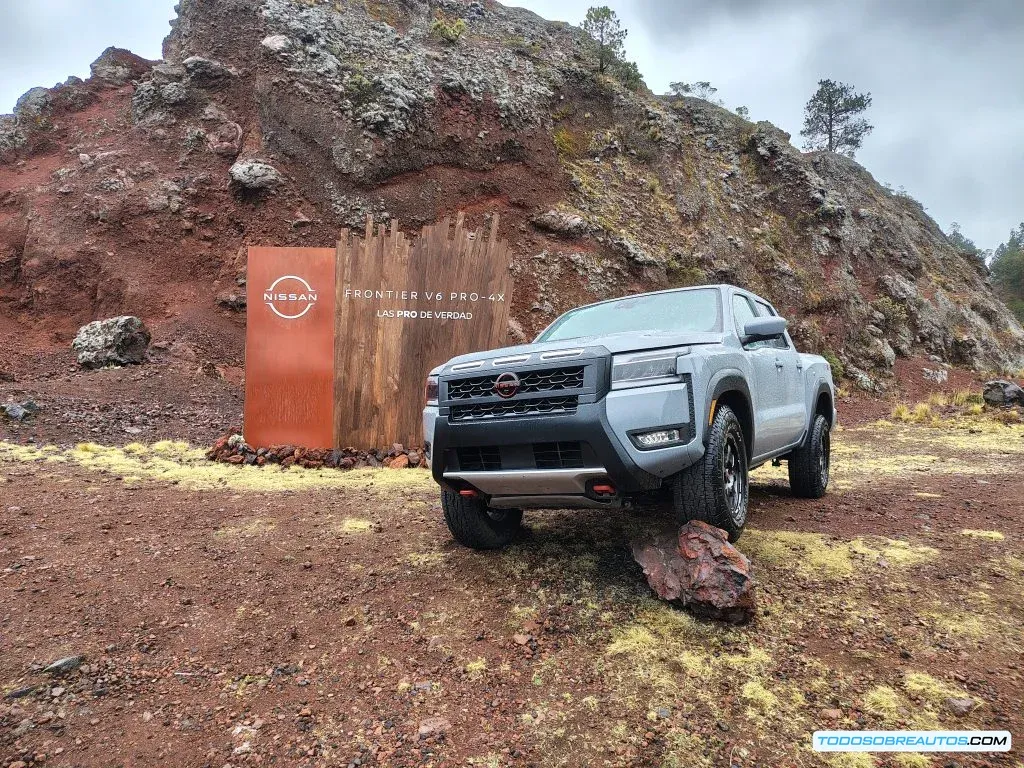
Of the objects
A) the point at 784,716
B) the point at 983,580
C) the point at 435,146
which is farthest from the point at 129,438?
the point at 435,146

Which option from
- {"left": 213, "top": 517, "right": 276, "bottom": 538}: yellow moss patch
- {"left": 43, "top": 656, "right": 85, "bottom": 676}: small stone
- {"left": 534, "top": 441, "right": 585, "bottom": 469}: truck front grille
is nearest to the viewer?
{"left": 43, "top": 656, "right": 85, "bottom": 676}: small stone

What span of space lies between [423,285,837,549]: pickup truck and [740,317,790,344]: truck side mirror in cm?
1

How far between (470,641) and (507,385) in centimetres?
132

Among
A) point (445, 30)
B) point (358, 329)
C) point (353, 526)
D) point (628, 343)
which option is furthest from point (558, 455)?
point (445, 30)

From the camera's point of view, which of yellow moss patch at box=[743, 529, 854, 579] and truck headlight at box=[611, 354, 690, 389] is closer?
truck headlight at box=[611, 354, 690, 389]

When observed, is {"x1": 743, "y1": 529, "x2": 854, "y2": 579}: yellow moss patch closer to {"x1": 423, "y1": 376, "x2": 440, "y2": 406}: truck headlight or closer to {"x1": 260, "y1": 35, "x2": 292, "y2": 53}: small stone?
{"x1": 423, "y1": 376, "x2": 440, "y2": 406}: truck headlight

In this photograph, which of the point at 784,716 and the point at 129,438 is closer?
the point at 784,716

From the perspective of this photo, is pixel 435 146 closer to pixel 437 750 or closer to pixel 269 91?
pixel 269 91

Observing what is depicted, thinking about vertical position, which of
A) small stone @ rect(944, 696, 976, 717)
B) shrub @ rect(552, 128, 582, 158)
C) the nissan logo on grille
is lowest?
small stone @ rect(944, 696, 976, 717)

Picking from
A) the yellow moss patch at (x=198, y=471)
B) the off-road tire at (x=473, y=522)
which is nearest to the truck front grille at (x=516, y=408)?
the off-road tire at (x=473, y=522)

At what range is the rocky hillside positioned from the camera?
17.4 metres

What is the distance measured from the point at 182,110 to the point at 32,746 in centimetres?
2152

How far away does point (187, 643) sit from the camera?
2.94m

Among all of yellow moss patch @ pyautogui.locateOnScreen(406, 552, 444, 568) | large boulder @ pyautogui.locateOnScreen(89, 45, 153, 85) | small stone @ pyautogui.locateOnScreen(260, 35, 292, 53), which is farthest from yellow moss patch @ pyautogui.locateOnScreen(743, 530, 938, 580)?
large boulder @ pyautogui.locateOnScreen(89, 45, 153, 85)
